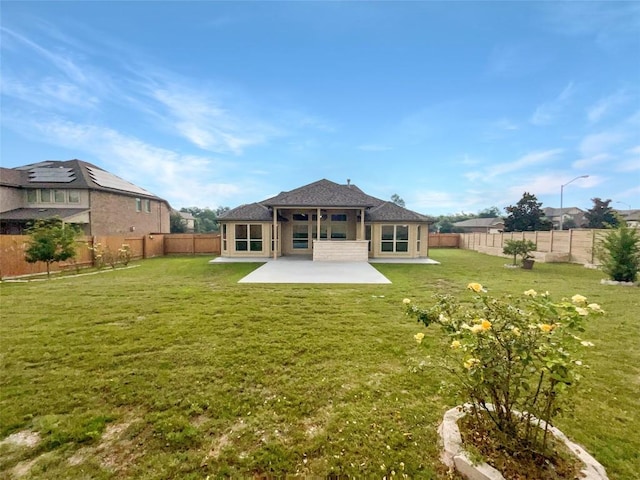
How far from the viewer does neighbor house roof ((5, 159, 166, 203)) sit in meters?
19.5

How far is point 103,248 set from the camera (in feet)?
46.4

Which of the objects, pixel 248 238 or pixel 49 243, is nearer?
pixel 49 243

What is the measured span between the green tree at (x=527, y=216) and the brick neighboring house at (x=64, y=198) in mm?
40112

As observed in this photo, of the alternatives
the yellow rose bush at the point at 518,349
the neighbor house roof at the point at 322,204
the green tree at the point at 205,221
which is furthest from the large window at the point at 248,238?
the green tree at the point at 205,221

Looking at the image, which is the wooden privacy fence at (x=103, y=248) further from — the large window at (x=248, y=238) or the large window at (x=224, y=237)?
the large window at (x=248, y=238)

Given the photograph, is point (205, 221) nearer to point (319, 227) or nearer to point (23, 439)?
point (319, 227)

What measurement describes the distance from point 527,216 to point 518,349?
38.8 m

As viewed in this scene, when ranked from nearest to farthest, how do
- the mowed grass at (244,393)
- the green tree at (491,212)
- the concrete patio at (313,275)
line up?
1. the mowed grass at (244,393)
2. the concrete patio at (313,275)
3. the green tree at (491,212)

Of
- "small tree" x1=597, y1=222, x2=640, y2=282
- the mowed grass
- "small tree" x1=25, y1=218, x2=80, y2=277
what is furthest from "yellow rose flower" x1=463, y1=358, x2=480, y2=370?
"small tree" x1=25, y1=218, x2=80, y2=277

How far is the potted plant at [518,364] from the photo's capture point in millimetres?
1661

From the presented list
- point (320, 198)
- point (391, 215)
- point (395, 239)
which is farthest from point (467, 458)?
point (391, 215)

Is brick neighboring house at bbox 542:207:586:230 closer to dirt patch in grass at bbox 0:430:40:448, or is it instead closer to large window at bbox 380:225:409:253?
large window at bbox 380:225:409:253

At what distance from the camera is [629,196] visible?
34.5 m

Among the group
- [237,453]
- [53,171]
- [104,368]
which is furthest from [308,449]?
[53,171]
